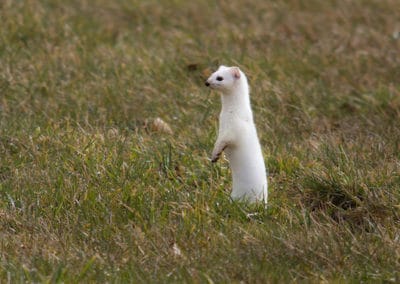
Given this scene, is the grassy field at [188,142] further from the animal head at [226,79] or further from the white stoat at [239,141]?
the animal head at [226,79]

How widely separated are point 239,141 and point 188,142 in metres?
1.18

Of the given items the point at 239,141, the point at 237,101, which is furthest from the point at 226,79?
the point at 239,141

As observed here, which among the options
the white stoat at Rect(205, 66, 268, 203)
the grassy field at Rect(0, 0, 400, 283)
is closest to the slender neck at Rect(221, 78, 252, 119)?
the white stoat at Rect(205, 66, 268, 203)

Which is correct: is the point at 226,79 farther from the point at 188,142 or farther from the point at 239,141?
the point at 188,142

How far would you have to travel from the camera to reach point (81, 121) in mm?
6785

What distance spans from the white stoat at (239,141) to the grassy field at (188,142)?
12 cm

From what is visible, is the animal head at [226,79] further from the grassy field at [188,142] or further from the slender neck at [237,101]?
the grassy field at [188,142]

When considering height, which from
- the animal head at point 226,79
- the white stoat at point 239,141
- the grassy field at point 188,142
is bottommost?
the grassy field at point 188,142

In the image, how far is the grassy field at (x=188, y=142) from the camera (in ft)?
15.1

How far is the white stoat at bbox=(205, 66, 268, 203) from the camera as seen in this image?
16.9 ft

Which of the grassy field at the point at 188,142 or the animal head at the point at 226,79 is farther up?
the animal head at the point at 226,79

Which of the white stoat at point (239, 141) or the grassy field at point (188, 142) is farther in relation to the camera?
the white stoat at point (239, 141)

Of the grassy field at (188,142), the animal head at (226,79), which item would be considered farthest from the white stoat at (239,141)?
the grassy field at (188,142)

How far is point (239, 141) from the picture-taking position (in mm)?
5137
